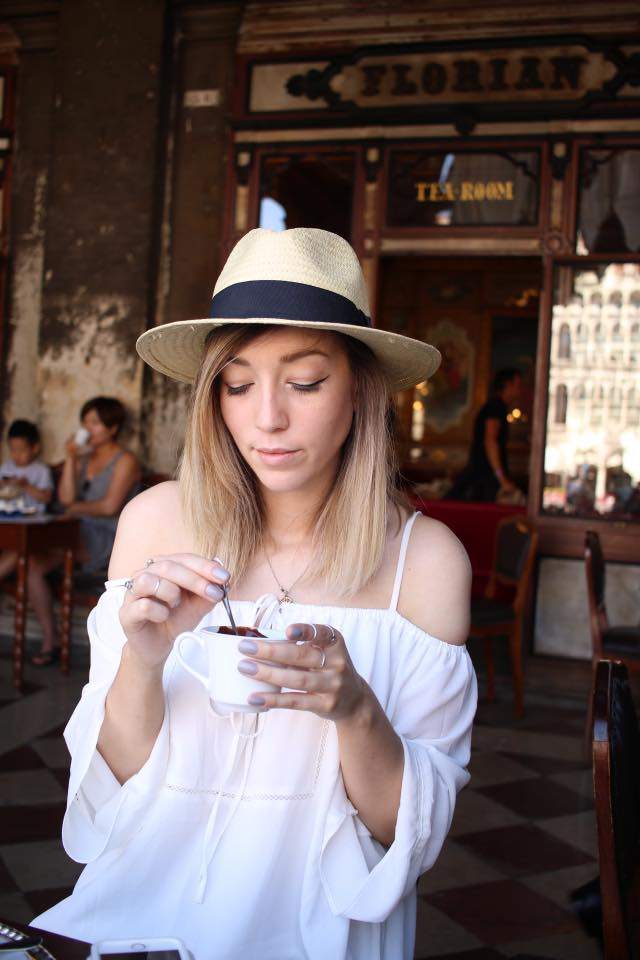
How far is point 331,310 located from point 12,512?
12.5 feet

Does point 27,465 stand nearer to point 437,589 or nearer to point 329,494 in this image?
point 329,494

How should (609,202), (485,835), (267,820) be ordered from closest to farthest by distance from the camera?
(267,820), (485,835), (609,202)

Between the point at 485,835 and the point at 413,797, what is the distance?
221 centimetres

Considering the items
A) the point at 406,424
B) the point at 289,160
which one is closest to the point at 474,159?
the point at 289,160

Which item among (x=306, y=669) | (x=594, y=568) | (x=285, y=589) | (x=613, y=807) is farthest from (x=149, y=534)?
(x=594, y=568)

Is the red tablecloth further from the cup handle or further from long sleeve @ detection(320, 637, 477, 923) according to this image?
the cup handle

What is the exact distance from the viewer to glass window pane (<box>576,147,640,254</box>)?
538 cm

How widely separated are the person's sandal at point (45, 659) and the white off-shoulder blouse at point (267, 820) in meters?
3.99

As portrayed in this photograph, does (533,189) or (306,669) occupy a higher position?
(533,189)

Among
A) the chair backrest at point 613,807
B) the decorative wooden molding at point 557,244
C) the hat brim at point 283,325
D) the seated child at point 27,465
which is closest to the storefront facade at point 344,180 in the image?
the decorative wooden molding at point 557,244

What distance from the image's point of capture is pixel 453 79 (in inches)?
220

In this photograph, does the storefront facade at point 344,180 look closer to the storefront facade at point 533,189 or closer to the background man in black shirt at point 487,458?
the storefront facade at point 533,189

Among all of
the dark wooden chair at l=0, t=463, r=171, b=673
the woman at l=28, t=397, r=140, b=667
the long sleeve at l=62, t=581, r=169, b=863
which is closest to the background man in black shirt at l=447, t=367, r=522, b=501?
the dark wooden chair at l=0, t=463, r=171, b=673

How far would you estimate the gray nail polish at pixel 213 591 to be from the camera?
119 cm
